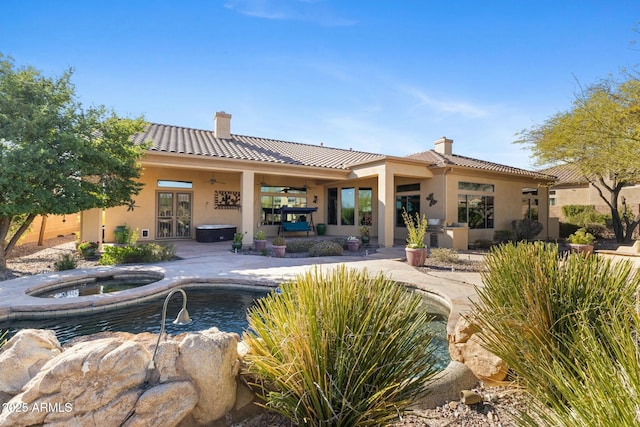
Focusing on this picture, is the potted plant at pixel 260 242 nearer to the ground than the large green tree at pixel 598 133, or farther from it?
nearer to the ground

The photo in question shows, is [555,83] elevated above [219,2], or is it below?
below

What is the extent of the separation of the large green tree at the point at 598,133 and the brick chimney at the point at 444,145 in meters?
3.46

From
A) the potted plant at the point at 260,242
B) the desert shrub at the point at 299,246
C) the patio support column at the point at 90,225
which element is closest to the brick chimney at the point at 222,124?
the potted plant at the point at 260,242

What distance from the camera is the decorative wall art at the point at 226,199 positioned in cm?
1545

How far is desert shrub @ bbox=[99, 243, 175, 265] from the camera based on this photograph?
29.2 ft


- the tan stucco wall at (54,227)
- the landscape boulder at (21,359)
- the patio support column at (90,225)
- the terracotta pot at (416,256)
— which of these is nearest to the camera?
the landscape boulder at (21,359)

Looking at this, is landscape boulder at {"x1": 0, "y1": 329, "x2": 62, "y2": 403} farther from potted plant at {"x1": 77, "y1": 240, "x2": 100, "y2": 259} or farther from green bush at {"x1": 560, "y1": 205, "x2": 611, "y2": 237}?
green bush at {"x1": 560, "y1": 205, "x2": 611, "y2": 237}

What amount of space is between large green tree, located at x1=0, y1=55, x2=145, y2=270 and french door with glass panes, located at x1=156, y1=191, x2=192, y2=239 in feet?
15.4

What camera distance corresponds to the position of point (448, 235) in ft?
41.4

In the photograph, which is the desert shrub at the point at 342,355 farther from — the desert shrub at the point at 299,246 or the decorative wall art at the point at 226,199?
the decorative wall art at the point at 226,199

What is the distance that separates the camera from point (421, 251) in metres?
8.91

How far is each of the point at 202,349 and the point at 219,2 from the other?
9.32m

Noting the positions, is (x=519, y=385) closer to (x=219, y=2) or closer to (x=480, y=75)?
(x=219, y=2)

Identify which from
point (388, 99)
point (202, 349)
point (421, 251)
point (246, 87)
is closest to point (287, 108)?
point (246, 87)
